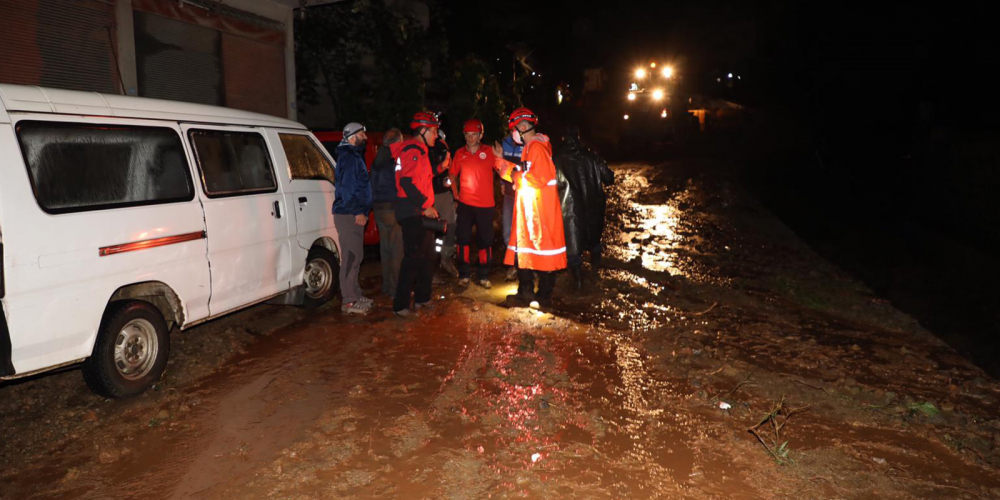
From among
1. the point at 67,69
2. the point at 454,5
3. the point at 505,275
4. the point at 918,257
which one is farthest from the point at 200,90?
the point at 454,5

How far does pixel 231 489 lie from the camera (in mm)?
3898

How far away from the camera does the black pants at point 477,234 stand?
8.41 m

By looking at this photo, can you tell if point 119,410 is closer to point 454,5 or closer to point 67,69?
point 67,69

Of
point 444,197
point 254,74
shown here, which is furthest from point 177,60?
point 444,197

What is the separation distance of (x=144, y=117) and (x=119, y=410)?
6.90ft

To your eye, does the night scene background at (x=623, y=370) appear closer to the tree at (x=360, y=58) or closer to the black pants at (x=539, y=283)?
the black pants at (x=539, y=283)

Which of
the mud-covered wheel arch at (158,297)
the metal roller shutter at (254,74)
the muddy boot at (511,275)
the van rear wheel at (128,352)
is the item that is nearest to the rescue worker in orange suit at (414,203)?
the muddy boot at (511,275)

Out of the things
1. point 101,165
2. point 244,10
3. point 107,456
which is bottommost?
point 107,456

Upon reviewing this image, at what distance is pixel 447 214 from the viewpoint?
8953mm

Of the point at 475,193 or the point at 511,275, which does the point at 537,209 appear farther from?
the point at 511,275

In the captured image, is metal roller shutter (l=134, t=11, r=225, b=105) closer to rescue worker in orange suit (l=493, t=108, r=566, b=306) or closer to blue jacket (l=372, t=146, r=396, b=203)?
blue jacket (l=372, t=146, r=396, b=203)

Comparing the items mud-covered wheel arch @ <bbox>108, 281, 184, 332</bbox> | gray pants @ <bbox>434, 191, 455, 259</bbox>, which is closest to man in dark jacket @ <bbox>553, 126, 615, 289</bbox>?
gray pants @ <bbox>434, 191, 455, 259</bbox>

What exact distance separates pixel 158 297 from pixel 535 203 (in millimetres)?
3608

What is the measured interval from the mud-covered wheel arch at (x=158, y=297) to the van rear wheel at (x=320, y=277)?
5.90ft
